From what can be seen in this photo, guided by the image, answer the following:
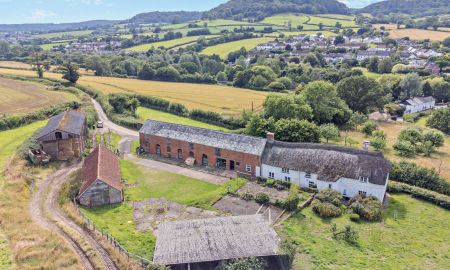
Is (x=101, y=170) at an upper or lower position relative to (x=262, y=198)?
upper

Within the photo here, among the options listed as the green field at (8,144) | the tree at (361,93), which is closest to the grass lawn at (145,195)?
the green field at (8,144)

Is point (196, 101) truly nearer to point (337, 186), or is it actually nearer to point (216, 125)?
point (216, 125)

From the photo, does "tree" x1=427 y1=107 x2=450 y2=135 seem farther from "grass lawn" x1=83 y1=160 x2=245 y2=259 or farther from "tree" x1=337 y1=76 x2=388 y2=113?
"grass lawn" x1=83 y1=160 x2=245 y2=259

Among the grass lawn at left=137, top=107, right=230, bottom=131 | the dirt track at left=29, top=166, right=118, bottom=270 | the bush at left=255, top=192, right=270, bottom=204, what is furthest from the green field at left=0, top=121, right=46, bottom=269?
the bush at left=255, top=192, right=270, bottom=204

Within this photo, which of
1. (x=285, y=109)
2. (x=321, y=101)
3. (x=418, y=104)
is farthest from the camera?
(x=418, y=104)

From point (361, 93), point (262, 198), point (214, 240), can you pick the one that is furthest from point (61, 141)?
point (361, 93)

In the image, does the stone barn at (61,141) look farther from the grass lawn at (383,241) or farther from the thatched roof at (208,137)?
the grass lawn at (383,241)

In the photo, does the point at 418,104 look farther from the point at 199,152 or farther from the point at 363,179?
the point at 199,152
